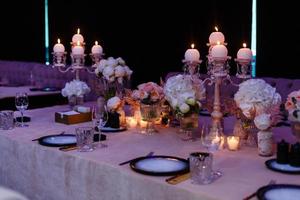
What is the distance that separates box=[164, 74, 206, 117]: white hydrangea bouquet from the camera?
2.30 m

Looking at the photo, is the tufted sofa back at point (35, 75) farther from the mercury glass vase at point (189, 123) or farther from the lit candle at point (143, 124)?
the mercury glass vase at point (189, 123)

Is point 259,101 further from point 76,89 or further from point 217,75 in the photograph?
point 76,89

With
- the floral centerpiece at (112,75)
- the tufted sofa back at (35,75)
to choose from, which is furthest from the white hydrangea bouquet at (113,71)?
the tufted sofa back at (35,75)

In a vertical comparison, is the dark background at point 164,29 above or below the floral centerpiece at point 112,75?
above

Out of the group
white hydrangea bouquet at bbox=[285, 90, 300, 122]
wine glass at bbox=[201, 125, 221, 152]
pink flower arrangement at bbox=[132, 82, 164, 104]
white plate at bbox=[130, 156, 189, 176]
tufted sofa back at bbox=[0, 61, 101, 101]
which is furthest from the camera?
tufted sofa back at bbox=[0, 61, 101, 101]

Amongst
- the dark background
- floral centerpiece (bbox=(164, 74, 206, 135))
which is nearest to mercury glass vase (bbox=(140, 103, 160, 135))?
floral centerpiece (bbox=(164, 74, 206, 135))

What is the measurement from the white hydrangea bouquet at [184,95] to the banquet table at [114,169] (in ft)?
0.56

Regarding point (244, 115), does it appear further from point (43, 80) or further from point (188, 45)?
point (43, 80)

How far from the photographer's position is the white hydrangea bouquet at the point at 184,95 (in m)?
2.30

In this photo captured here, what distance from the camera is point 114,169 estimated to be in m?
1.92

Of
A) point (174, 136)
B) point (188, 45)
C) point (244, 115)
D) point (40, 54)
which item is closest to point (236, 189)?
point (244, 115)

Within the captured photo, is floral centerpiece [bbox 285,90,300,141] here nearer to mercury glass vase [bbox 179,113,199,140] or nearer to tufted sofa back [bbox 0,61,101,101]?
mercury glass vase [bbox 179,113,199,140]

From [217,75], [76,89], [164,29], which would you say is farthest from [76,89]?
[164,29]

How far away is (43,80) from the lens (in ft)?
20.2
